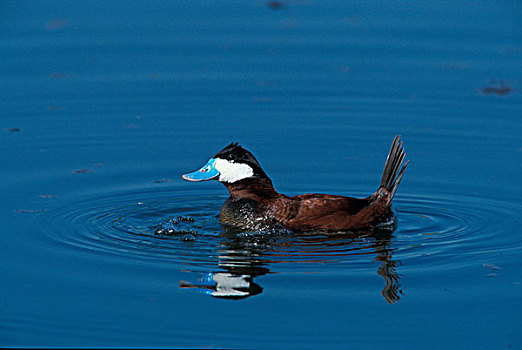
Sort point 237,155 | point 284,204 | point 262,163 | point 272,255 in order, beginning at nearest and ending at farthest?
point 272,255, point 284,204, point 237,155, point 262,163

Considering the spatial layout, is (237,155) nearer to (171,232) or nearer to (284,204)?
(284,204)

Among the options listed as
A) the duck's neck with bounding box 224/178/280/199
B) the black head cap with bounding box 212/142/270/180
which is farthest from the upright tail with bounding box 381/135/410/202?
the black head cap with bounding box 212/142/270/180

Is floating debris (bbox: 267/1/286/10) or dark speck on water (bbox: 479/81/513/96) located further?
floating debris (bbox: 267/1/286/10)

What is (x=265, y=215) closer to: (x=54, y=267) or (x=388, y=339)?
(x=54, y=267)

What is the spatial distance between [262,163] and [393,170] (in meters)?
1.82

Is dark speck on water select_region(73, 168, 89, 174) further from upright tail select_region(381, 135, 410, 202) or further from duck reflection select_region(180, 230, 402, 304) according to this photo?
upright tail select_region(381, 135, 410, 202)

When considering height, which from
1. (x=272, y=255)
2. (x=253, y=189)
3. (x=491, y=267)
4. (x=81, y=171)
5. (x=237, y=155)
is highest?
(x=81, y=171)

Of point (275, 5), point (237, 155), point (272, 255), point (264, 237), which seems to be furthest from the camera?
point (275, 5)

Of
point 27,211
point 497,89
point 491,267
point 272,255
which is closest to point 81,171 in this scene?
point 27,211

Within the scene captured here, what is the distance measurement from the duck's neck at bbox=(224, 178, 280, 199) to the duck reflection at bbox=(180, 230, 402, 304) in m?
0.45

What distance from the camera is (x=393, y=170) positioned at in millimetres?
9156

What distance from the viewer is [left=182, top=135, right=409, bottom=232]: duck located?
877 cm

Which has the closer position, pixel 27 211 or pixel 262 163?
pixel 27 211

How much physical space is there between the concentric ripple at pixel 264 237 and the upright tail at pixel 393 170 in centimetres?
36
